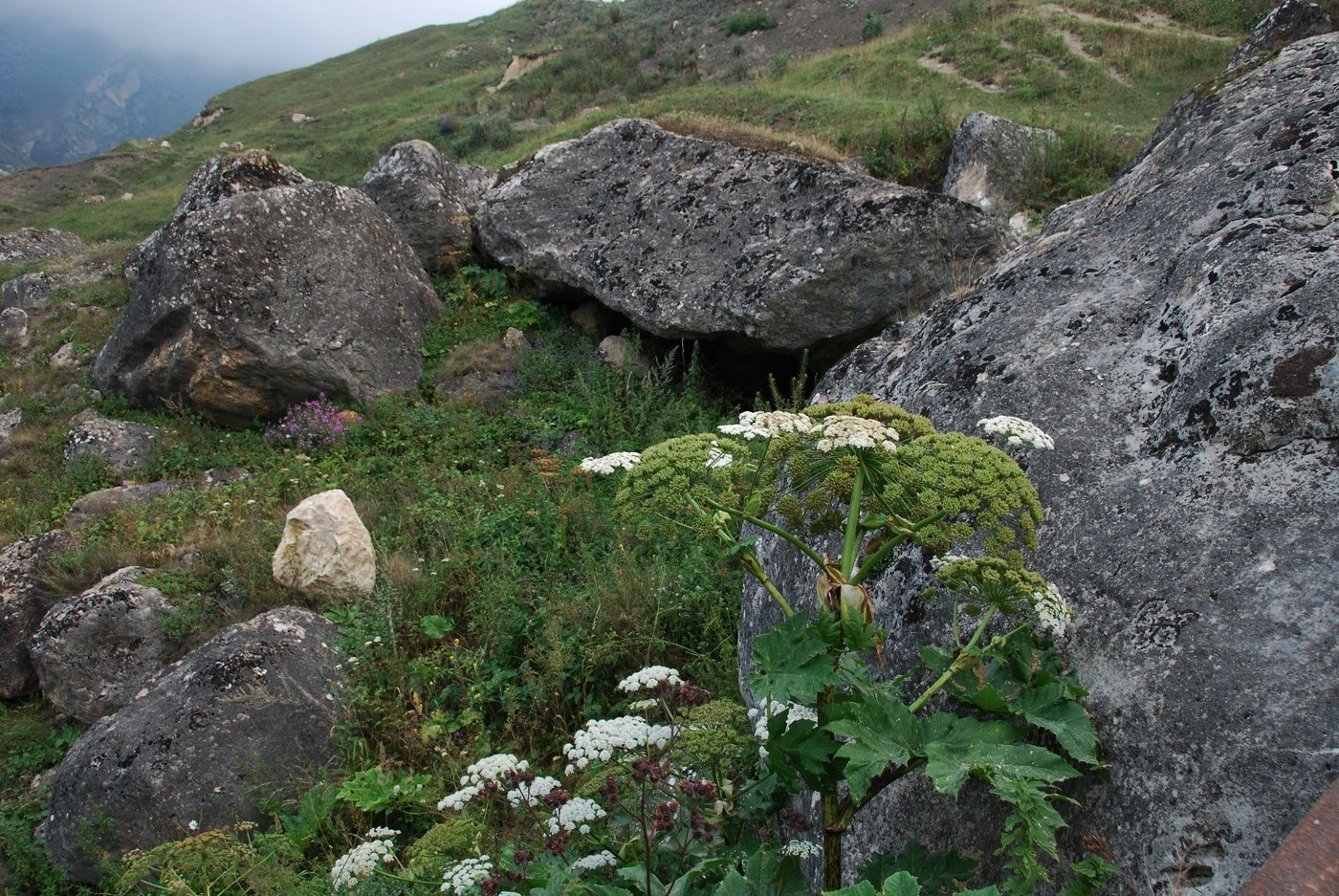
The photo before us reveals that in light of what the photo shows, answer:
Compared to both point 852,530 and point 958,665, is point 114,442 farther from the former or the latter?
point 958,665

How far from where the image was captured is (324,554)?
6309mm

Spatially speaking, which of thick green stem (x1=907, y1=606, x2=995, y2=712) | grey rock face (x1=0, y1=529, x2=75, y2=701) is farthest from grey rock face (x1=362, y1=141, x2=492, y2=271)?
thick green stem (x1=907, y1=606, x2=995, y2=712)

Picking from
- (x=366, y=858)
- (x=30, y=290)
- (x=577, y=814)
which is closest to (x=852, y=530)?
(x=577, y=814)

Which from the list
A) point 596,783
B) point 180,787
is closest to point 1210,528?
point 596,783

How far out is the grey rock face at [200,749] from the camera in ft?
15.9

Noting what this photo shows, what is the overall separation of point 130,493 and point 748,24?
28.2 m

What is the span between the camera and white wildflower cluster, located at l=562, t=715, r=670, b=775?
105 inches

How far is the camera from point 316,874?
405 centimetres

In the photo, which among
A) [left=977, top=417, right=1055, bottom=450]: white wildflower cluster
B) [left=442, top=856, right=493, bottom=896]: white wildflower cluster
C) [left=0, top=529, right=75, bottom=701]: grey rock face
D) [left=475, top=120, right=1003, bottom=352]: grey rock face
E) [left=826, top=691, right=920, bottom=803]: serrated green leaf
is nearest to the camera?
[left=826, top=691, right=920, bottom=803]: serrated green leaf

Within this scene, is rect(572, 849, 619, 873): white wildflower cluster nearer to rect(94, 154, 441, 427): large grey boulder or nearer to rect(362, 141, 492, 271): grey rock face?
rect(94, 154, 441, 427): large grey boulder

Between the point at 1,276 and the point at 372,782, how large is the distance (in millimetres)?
20483

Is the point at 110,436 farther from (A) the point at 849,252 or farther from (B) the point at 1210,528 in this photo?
(B) the point at 1210,528

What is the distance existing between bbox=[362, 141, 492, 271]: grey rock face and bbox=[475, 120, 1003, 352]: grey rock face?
4.76 feet

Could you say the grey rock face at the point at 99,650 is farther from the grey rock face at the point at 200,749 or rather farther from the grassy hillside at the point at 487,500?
the grey rock face at the point at 200,749
